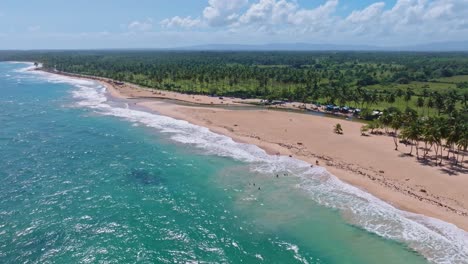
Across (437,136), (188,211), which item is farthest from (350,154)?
(188,211)

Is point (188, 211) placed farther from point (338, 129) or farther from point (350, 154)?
point (338, 129)

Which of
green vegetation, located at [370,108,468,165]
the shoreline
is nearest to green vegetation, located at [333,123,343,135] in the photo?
the shoreline

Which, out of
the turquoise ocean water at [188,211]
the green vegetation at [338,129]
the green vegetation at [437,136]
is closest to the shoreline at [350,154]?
the green vegetation at [338,129]

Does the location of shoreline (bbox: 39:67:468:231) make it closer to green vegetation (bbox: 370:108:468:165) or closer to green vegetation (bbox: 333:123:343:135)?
green vegetation (bbox: 333:123:343:135)

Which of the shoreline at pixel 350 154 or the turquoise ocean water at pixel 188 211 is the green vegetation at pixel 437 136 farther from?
the turquoise ocean water at pixel 188 211

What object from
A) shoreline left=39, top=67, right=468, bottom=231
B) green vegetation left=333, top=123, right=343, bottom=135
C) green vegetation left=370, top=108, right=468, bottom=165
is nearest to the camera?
shoreline left=39, top=67, right=468, bottom=231
